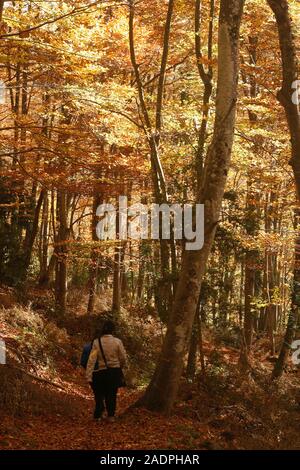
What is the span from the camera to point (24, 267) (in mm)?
17172

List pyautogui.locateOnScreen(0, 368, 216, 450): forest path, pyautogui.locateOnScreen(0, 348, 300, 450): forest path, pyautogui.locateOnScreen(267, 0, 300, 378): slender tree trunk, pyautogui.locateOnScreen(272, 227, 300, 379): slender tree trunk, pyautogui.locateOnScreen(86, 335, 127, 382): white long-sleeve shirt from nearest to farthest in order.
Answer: pyautogui.locateOnScreen(0, 368, 216, 450): forest path → pyautogui.locateOnScreen(0, 348, 300, 450): forest path → pyautogui.locateOnScreen(86, 335, 127, 382): white long-sleeve shirt → pyautogui.locateOnScreen(267, 0, 300, 378): slender tree trunk → pyautogui.locateOnScreen(272, 227, 300, 379): slender tree trunk

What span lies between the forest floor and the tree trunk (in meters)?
0.94

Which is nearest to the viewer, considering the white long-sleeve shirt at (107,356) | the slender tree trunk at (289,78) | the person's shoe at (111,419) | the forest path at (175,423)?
the forest path at (175,423)

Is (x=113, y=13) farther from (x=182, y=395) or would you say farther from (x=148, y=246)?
(x=182, y=395)

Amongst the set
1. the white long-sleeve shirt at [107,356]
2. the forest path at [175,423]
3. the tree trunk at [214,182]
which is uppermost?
the tree trunk at [214,182]

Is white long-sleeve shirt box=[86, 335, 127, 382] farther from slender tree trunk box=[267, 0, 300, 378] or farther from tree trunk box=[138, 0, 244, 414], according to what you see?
slender tree trunk box=[267, 0, 300, 378]

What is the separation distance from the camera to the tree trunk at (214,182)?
7.45m

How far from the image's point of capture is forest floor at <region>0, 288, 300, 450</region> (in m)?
6.61

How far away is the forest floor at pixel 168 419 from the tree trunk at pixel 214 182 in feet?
3.07

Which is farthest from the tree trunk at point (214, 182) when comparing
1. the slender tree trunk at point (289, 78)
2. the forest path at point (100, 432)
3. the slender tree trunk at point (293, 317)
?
the slender tree trunk at point (293, 317)

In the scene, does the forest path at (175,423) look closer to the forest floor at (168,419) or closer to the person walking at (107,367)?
the forest floor at (168,419)

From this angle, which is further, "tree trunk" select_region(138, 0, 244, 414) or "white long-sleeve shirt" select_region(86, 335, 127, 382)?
"white long-sleeve shirt" select_region(86, 335, 127, 382)

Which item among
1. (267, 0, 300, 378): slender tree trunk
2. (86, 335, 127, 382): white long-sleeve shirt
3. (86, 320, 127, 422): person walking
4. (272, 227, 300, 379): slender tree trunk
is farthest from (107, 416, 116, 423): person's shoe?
(272, 227, 300, 379): slender tree trunk

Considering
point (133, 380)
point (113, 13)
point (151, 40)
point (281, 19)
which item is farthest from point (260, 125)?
point (133, 380)
